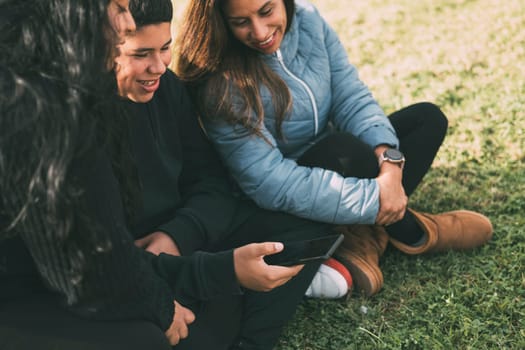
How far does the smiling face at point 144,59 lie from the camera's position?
2.28 metres

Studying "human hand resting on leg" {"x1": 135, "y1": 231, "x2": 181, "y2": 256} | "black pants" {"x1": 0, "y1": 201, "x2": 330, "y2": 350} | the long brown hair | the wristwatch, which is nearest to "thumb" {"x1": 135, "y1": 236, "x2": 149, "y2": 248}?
"human hand resting on leg" {"x1": 135, "y1": 231, "x2": 181, "y2": 256}

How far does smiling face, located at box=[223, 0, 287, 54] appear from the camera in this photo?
264 cm

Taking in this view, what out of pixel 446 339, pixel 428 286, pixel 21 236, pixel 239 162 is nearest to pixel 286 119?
pixel 239 162

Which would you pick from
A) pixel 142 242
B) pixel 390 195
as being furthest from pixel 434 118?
pixel 142 242

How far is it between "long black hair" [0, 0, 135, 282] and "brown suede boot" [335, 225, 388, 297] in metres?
1.42

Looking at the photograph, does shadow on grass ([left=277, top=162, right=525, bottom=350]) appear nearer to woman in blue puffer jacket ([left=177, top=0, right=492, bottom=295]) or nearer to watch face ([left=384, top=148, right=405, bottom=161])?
woman in blue puffer jacket ([left=177, top=0, right=492, bottom=295])

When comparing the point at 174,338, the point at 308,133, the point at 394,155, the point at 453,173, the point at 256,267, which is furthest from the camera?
the point at 453,173

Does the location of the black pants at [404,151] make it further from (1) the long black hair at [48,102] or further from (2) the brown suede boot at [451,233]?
(1) the long black hair at [48,102]

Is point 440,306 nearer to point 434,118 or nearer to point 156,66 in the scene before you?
point 434,118

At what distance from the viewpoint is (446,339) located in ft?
8.03

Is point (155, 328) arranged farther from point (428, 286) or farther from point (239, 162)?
point (428, 286)

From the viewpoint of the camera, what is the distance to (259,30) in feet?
8.73

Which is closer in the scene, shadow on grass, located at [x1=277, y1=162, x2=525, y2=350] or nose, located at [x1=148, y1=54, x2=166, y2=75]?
nose, located at [x1=148, y1=54, x2=166, y2=75]

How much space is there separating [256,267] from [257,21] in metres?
1.02
